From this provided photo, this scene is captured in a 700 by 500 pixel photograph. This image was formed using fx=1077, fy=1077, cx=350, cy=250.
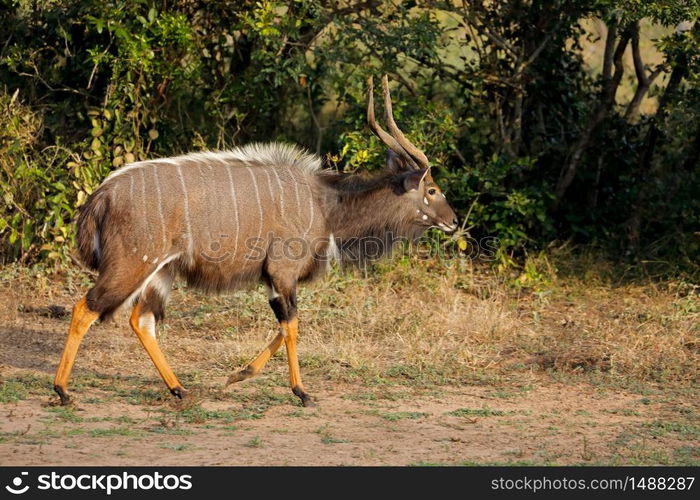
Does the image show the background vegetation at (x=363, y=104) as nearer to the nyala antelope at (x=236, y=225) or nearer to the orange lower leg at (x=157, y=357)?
the nyala antelope at (x=236, y=225)

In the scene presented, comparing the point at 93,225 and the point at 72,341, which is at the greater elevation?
the point at 93,225

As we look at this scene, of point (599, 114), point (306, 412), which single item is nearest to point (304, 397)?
point (306, 412)

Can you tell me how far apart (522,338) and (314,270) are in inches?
67.8

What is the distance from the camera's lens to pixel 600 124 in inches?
352

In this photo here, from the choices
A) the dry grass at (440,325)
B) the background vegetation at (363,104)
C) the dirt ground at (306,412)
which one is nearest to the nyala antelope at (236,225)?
the dirt ground at (306,412)

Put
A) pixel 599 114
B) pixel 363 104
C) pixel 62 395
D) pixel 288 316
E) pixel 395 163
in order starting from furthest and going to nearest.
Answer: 1. pixel 599 114
2. pixel 363 104
3. pixel 395 163
4. pixel 288 316
5. pixel 62 395

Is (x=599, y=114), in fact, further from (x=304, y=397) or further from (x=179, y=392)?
(x=179, y=392)

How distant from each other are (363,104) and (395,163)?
1.69 meters

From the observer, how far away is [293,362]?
5848 mm

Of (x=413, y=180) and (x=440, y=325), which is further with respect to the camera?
(x=440, y=325)

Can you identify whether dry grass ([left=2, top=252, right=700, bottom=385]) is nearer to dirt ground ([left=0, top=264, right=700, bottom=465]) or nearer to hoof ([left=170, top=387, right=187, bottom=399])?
dirt ground ([left=0, top=264, right=700, bottom=465])

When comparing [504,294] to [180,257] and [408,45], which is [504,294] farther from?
[180,257]

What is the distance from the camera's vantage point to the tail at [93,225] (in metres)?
5.65
